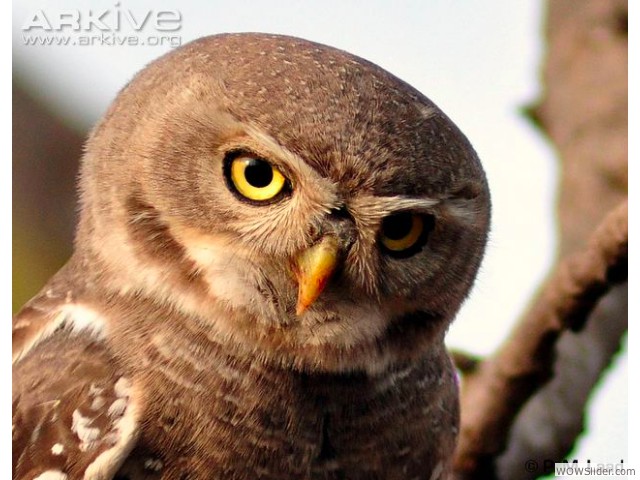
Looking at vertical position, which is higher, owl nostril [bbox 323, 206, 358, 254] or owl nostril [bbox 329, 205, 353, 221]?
owl nostril [bbox 329, 205, 353, 221]

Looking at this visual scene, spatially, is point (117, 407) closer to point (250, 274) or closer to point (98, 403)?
point (98, 403)

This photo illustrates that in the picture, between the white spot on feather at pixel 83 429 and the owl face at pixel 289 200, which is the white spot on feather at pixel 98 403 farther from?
the owl face at pixel 289 200

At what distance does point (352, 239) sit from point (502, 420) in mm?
813

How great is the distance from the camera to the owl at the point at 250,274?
1.43 meters

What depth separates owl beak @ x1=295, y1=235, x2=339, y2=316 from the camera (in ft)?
4.63

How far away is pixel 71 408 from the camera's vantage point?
1550 millimetres

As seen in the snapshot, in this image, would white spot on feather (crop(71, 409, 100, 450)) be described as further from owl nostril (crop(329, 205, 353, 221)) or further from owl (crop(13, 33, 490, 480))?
owl nostril (crop(329, 205, 353, 221))

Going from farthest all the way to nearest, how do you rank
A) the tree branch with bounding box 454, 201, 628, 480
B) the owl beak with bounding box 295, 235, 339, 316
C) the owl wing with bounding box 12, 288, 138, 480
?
1. the tree branch with bounding box 454, 201, 628, 480
2. the owl wing with bounding box 12, 288, 138, 480
3. the owl beak with bounding box 295, 235, 339, 316

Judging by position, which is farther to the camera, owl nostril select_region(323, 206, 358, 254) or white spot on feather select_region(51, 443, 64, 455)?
white spot on feather select_region(51, 443, 64, 455)

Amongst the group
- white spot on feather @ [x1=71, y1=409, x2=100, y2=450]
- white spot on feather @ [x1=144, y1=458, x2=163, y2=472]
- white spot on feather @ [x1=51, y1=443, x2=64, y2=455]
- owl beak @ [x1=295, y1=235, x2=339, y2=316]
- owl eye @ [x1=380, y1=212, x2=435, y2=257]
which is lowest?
white spot on feather @ [x1=51, y1=443, x2=64, y2=455]

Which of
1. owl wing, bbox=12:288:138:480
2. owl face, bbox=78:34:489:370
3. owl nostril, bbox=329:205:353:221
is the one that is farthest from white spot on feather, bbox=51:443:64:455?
owl nostril, bbox=329:205:353:221

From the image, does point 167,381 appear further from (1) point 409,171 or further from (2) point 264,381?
(1) point 409,171

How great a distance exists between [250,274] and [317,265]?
0.45 ft
